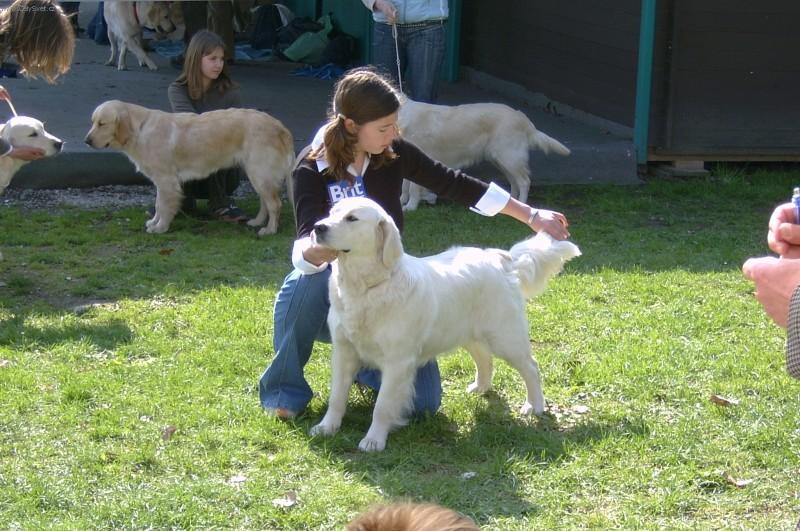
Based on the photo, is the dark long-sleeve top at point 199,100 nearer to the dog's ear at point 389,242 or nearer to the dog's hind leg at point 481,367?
the dog's hind leg at point 481,367

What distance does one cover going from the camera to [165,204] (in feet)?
25.7

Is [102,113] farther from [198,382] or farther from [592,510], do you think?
[592,510]

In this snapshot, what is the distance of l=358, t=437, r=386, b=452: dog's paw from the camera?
426 centimetres

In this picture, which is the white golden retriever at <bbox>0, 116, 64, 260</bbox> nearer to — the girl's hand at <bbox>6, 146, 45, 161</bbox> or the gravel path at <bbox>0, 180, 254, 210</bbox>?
the girl's hand at <bbox>6, 146, 45, 161</bbox>

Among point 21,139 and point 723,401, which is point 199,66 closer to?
point 21,139

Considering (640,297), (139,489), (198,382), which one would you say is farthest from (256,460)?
(640,297)

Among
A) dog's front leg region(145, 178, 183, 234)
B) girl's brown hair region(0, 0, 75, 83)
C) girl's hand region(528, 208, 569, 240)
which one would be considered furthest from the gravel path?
girl's hand region(528, 208, 569, 240)

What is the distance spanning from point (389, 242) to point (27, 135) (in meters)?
4.23

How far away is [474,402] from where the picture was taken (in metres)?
4.80

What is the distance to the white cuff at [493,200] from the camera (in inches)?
179

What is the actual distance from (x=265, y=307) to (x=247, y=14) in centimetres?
1162

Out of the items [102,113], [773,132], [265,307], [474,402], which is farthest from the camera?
[773,132]

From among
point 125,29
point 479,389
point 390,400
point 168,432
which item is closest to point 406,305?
point 390,400

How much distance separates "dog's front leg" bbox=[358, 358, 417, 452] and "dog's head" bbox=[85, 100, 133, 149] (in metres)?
4.24
